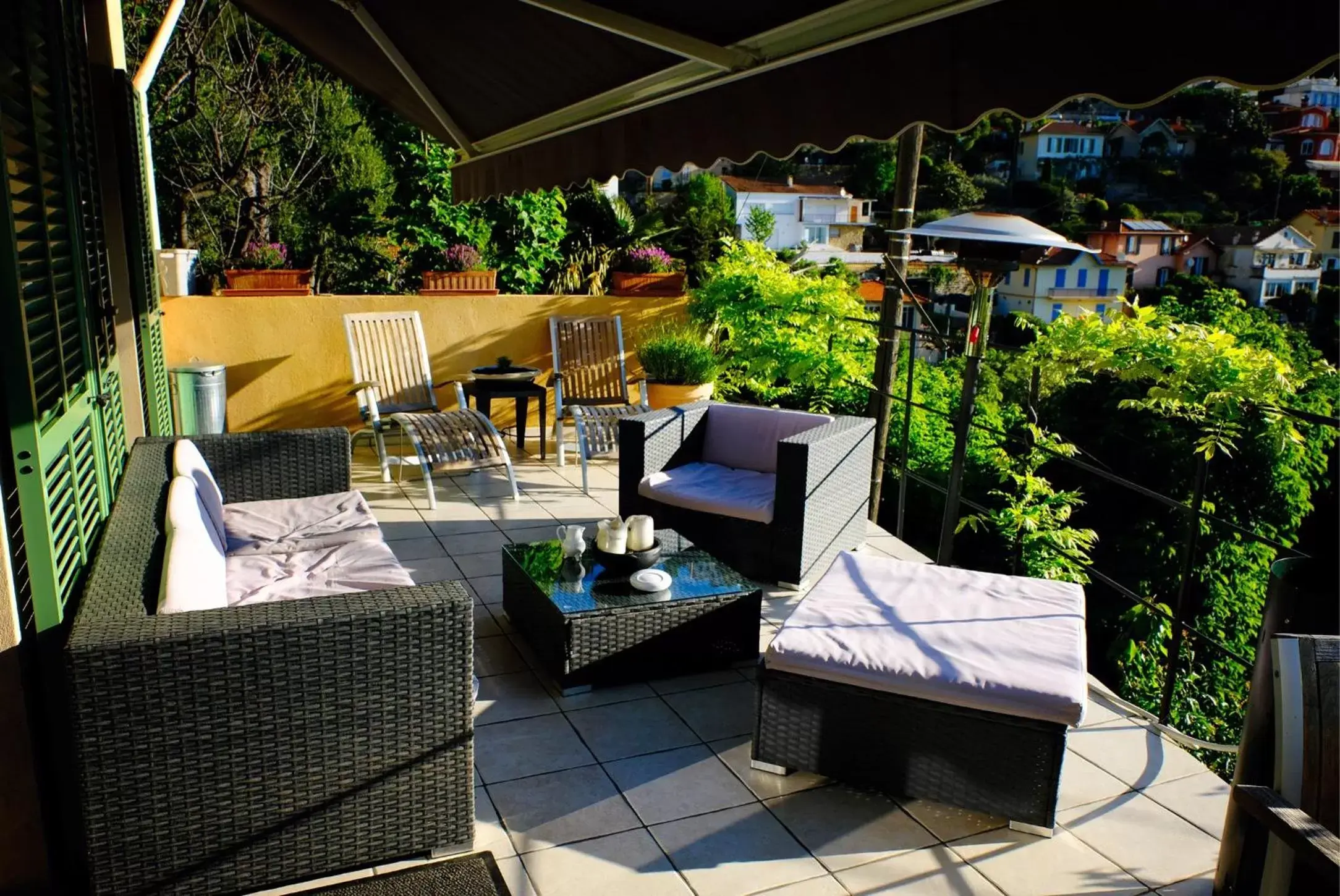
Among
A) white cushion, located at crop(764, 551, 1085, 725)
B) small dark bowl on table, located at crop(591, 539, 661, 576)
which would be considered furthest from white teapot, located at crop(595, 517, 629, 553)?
white cushion, located at crop(764, 551, 1085, 725)

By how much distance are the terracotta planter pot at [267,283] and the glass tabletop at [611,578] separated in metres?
4.32

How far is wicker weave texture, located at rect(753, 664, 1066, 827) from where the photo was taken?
2.77m

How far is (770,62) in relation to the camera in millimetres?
2443

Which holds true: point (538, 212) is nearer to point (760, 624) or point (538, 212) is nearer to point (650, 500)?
point (650, 500)

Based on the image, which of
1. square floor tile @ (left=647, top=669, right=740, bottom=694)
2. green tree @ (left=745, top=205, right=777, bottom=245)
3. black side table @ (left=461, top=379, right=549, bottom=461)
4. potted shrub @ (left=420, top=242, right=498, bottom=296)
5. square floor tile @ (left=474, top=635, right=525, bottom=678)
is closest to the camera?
square floor tile @ (left=647, top=669, right=740, bottom=694)

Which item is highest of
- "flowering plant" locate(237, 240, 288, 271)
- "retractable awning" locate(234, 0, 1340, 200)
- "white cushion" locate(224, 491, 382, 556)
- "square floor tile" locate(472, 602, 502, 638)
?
"retractable awning" locate(234, 0, 1340, 200)

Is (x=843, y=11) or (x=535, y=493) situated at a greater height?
(x=843, y=11)

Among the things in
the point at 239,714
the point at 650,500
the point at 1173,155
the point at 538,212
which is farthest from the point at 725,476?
the point at 1173,155

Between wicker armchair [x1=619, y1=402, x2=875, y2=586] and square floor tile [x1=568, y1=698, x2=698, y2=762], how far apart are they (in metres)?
1.25

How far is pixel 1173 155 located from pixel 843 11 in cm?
5545

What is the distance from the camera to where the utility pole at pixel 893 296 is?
611cm

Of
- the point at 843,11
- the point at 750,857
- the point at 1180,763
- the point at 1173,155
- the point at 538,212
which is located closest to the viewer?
the point at 843,11

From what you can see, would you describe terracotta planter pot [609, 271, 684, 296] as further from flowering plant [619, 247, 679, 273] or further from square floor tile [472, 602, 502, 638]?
square floor tile [472, 602, 502, 638]

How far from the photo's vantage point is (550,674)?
3.73 meters
